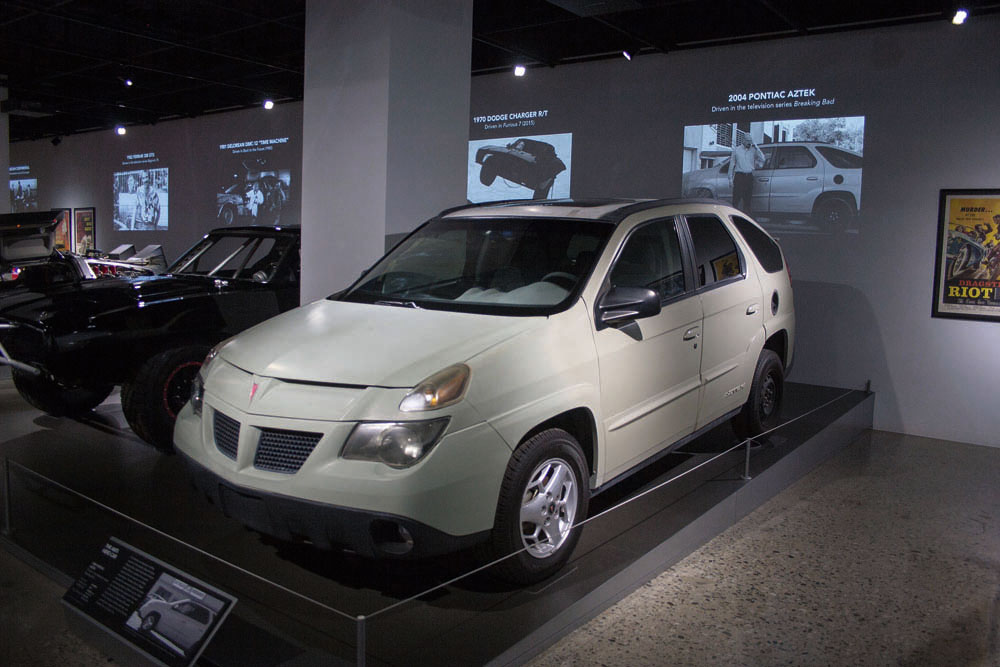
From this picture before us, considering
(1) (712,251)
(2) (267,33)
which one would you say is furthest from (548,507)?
(2) (267,33)

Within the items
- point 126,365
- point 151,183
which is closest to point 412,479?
point 126,365

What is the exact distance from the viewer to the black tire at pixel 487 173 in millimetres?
9258

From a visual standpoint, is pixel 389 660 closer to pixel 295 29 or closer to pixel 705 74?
pixel 705 74

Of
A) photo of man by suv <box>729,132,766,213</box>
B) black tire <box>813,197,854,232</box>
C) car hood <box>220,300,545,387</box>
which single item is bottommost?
car hood <box>220,300,545,387</box>

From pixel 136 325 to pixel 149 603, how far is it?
114 inches

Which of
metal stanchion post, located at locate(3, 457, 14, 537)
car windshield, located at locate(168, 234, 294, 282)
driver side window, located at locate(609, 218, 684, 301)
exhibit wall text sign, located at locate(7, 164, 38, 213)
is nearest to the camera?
metal stanchion post, located at locate(3, 457, 14, 537)

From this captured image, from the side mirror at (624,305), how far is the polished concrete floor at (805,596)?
1272mm

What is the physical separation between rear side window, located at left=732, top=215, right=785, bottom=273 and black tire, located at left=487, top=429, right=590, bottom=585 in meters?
2.41

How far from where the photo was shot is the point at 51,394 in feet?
19.8

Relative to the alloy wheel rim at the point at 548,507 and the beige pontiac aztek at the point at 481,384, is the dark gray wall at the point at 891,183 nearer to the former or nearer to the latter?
the beige pontiac aztek at the point at 481,384

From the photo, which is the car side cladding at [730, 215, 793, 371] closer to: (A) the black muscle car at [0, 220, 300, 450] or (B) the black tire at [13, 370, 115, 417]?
(A) the black muscle car at [0, 220, 300, 450]

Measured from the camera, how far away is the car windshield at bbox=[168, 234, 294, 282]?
6336 mm

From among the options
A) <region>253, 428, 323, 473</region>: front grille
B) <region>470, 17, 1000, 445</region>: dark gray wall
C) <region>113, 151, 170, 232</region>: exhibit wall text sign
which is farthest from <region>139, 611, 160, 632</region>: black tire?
<region>113, 151, 170, 232</region>: exhibit wall text sign

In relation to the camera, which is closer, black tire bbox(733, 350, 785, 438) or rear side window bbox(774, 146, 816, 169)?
black tire bbox(733, 350, 785, 438)
